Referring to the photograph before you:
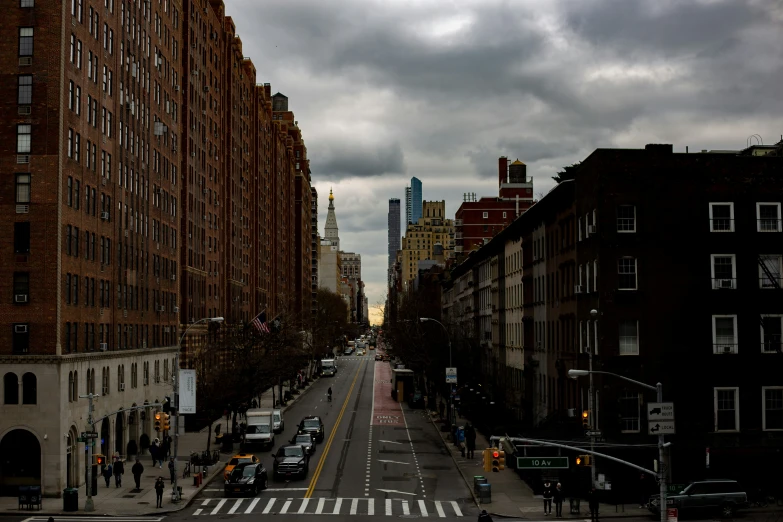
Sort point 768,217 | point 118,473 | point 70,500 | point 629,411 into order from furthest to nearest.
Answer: point 118,473 < point 768,217 < point 629,411 < point 70,500

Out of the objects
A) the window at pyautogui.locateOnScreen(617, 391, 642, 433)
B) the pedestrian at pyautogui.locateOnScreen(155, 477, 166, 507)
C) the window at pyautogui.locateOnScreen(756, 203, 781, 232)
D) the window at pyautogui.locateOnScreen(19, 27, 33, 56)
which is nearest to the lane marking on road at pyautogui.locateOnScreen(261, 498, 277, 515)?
the pedestrian at pyautogui.locateOnScreen(155, 477, 166, 507)

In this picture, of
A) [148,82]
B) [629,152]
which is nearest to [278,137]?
[148,82]

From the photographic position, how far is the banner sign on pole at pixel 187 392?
177 ft

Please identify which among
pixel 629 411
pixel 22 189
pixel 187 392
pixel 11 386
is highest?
pixel 22 189

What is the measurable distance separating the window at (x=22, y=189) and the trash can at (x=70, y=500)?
683 inches

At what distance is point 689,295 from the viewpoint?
5166cm

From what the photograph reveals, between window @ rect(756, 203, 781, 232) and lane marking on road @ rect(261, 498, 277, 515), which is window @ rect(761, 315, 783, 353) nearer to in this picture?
window @ rect(756, 203, 781, 232)

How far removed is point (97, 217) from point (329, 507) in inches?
1072

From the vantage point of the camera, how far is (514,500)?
5131cm

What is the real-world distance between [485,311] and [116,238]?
154 feet

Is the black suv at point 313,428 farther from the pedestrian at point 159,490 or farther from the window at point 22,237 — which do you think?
the window at point 22,237

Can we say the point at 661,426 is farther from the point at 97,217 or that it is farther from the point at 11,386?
the point at 97,217

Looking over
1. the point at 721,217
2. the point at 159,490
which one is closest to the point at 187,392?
the point at 159,490

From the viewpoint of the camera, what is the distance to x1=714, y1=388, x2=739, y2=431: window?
51.0 meters
